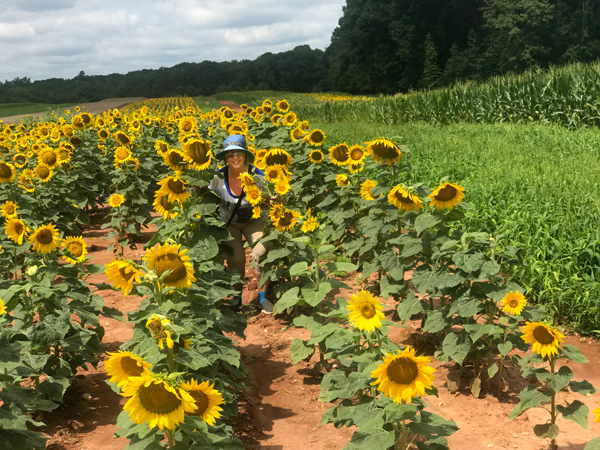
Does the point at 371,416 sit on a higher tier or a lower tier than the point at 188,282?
lower

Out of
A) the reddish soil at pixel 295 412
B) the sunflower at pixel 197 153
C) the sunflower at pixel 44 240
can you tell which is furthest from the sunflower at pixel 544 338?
the sunflower at pixel 44 240

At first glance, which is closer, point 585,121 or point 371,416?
point 371,416

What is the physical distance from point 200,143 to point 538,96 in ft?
38.9

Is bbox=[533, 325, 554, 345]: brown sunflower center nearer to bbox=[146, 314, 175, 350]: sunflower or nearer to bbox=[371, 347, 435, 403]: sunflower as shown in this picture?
bbox=[371, 347, 435, 403]: sunflower

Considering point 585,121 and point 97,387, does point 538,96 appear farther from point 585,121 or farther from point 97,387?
point 97,387

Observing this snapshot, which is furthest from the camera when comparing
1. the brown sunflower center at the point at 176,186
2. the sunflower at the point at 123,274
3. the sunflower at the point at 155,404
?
the brown sunflower center at the point at 176,186

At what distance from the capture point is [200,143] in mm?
4129

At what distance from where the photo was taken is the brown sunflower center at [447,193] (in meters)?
3.62

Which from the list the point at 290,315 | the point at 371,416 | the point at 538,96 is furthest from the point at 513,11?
the point at 371,416

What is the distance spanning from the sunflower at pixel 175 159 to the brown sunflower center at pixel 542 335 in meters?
2.68

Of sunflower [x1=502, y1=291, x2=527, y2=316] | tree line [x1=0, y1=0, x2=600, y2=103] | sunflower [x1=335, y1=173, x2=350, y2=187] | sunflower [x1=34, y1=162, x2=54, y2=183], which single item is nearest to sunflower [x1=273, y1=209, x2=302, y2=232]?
sunflower [x1=335, y1=173, x2=350, y2=187]

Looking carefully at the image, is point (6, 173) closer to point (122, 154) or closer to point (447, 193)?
point (122, 154)

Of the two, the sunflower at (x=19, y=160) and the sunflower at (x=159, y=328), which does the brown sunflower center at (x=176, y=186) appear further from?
the sunflower at (x=19, y=160)

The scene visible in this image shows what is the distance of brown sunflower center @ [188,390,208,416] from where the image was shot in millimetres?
2133
